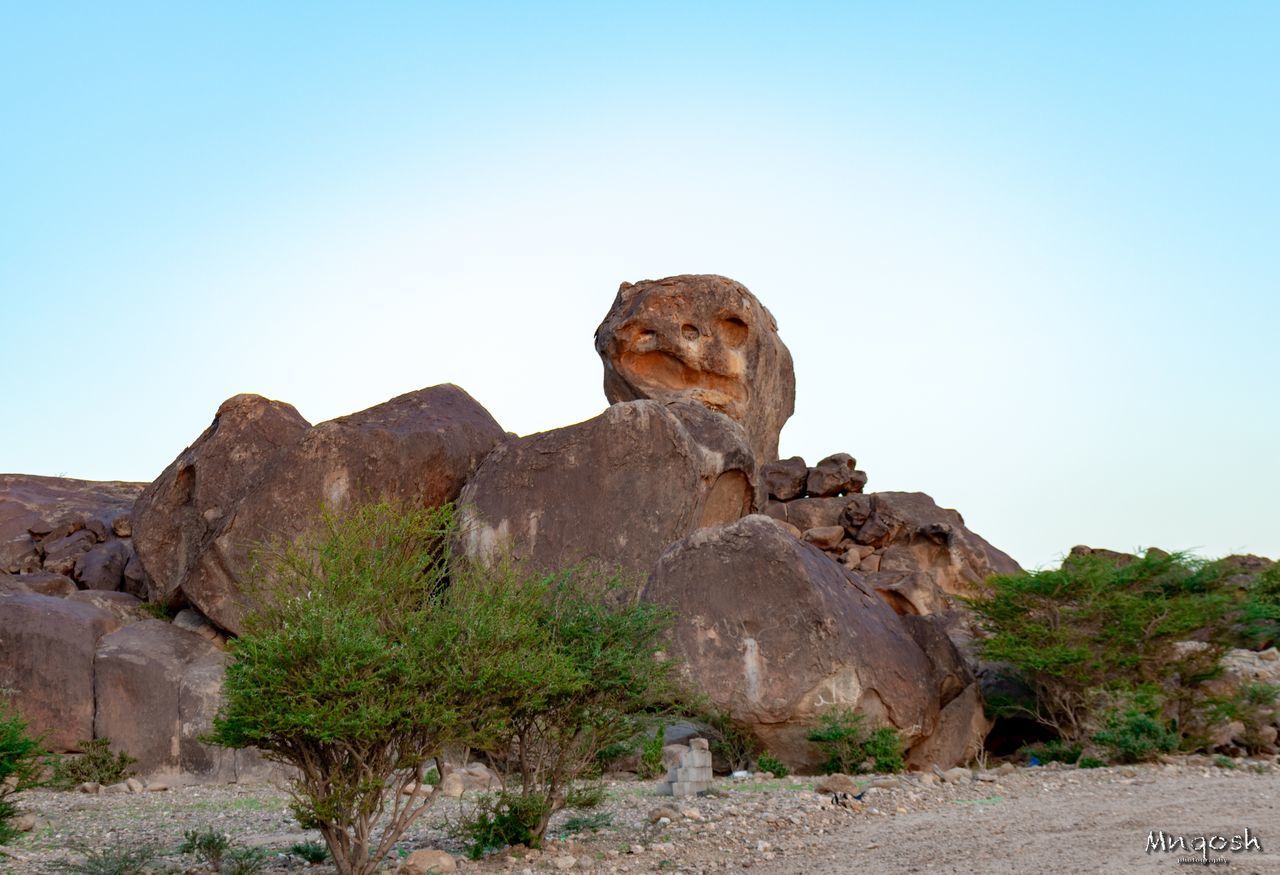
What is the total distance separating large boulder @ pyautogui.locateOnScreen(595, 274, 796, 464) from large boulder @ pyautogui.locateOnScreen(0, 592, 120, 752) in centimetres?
1612

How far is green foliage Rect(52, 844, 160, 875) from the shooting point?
8219 mm

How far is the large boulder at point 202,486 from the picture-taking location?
20844 millimetres

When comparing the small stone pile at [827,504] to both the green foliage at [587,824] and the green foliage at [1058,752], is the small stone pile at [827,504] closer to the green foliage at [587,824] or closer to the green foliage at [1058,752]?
the green foliage at [1058,752]

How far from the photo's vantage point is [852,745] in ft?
46.6

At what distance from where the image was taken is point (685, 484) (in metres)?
19.6

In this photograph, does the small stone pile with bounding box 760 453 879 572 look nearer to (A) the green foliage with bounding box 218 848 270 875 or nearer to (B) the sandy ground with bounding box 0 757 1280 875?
(B) the sandy ground with bounding box 0 757 1280 875

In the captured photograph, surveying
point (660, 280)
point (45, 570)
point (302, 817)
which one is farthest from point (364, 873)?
point (660, 280)

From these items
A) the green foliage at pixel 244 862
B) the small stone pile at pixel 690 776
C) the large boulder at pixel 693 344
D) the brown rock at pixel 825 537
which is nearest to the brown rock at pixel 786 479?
the large boulder at pixel 693 344

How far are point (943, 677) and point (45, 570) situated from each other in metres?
18.8

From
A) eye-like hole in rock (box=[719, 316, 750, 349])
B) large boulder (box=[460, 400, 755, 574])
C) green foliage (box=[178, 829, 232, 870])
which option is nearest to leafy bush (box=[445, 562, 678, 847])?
green foliage (box=[178, 829, 232, 870])

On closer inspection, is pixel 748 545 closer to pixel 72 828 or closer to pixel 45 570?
pixel 72 828

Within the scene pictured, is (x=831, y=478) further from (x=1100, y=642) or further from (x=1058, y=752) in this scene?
(x=1058, y=752)

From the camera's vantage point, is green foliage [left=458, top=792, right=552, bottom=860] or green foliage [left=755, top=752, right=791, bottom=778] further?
green foliage [left=755, top=752, right=791, bottom=778]

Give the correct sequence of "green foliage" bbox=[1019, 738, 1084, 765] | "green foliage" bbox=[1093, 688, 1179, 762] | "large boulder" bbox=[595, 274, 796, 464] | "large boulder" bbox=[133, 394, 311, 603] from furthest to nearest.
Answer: "large boulder" bbox=[595, 274, 796, 464], "large boulder" bbox=[133, 394, 311, 603], "green foliage" bbox=[1019, 738, 1084, 765], "green foliage" bbox=[1093, 688, 1179, 762]
